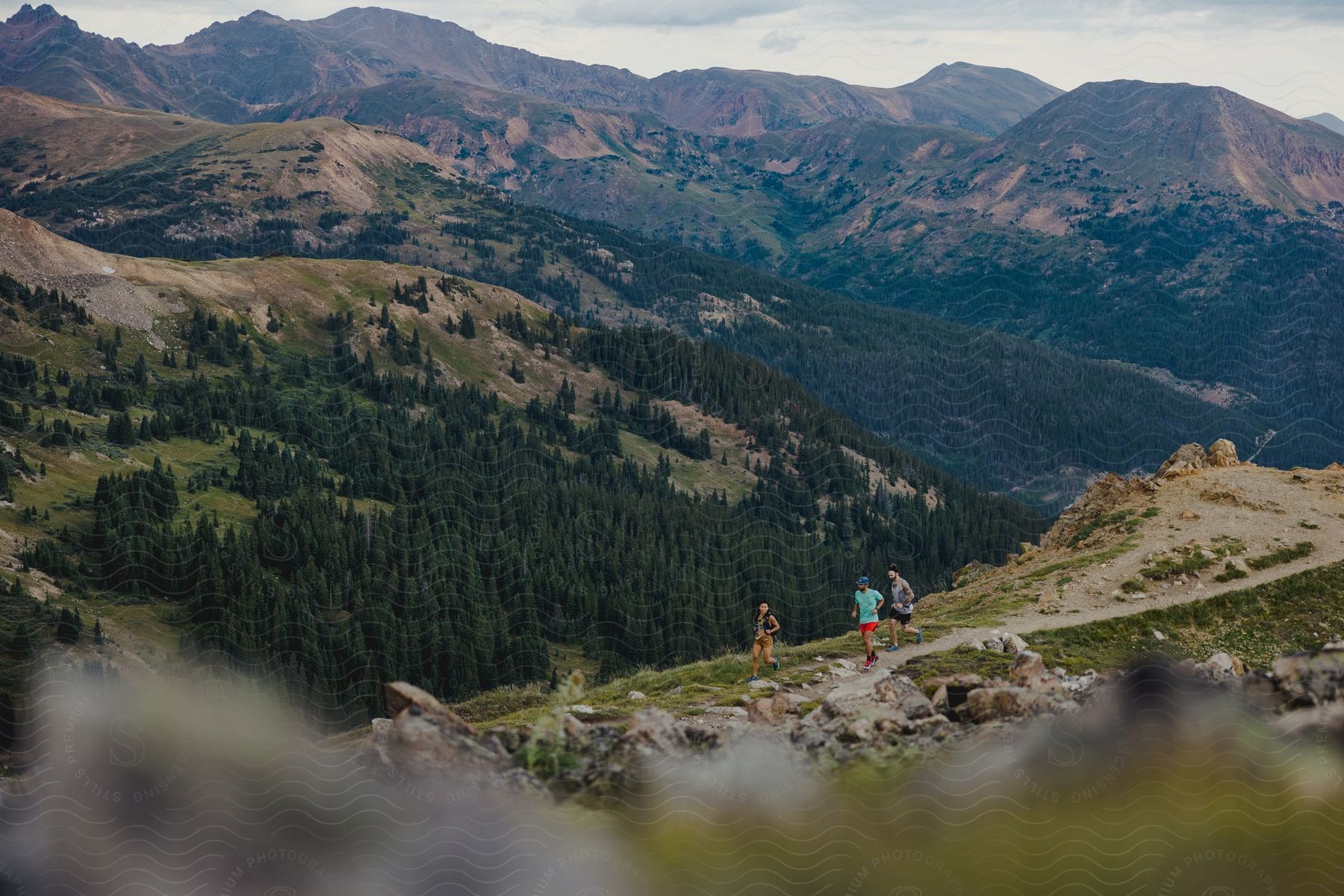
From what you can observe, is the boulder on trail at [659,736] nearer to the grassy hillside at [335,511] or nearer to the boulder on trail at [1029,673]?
the boulder on trail at [1029,673]

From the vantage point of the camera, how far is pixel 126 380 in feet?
432

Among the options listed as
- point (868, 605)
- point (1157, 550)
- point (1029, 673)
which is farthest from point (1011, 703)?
point (1157, 550)

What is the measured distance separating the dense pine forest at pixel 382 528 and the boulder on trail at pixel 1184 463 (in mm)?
56748

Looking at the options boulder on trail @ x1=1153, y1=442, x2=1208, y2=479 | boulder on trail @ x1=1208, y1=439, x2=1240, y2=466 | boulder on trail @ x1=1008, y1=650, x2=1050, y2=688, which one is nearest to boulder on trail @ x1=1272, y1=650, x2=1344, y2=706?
boulder on trail @ x1=1008, y1=650, x2=1050, y2=688

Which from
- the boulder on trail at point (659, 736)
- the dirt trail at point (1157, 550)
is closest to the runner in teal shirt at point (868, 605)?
the dirt trail at point (1157, 550)

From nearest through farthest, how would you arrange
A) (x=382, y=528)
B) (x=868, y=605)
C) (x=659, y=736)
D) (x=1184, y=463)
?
1. (x=659, y=736)
2. (x=868, y=605)
3. (x=1184, y=463)
4. (x=382, y=528)

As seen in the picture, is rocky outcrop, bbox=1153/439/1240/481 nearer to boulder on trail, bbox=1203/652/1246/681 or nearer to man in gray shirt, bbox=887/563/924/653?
man in gray shirt, bbox=887/563/924/653

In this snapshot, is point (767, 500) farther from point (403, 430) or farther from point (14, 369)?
point (14, 369)

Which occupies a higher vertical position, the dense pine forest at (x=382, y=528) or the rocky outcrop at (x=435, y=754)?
the rocky outcrop at (x=435, y=754)

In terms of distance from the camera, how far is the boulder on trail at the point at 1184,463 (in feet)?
171

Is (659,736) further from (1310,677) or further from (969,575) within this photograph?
(969,575)

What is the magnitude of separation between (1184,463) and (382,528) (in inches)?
3661

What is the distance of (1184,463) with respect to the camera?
178ft

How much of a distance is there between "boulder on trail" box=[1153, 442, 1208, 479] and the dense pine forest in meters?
56.7
